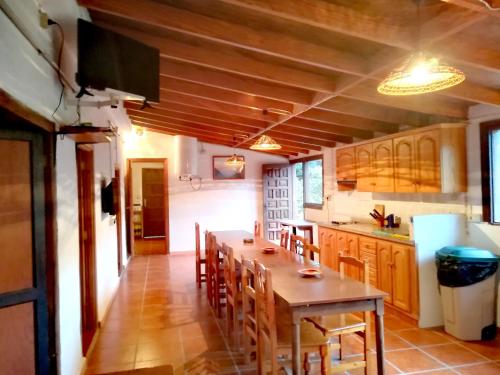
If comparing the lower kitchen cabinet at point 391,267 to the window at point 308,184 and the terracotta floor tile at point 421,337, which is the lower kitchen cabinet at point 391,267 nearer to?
the terracotta floor tile at point 421,337

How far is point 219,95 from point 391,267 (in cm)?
280

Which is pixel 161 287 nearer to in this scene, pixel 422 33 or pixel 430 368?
pixel 430 368

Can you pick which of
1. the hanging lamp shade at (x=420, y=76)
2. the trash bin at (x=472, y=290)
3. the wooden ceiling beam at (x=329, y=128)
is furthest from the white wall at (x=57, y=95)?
the trash bin at (x=472, y=290)

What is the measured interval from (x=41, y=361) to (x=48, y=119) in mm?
1411

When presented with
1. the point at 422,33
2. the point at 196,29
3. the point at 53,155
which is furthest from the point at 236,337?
the point at 422,33

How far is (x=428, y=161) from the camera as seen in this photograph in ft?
12.9

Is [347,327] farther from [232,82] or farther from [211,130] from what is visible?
[211,130]

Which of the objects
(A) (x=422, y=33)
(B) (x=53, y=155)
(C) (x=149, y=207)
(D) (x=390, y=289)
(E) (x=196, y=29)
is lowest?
(D) (x=390, y=289)

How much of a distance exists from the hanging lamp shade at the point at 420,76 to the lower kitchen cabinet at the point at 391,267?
1714mm

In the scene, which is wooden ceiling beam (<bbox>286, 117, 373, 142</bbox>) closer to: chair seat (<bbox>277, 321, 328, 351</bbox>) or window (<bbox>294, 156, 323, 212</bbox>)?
window (<bbox>294, 156, 323, 212</bbox>)

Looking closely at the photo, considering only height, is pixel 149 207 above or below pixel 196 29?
below

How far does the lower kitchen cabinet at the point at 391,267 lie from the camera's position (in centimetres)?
377

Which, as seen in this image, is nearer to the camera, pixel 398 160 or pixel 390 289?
pixel 390 289

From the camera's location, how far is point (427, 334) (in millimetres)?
3566
